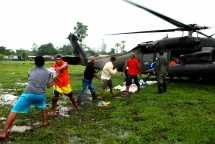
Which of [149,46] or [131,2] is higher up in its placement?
[131,2]

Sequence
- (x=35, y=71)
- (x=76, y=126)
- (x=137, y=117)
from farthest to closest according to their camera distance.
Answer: (x=137, y=117) < (x=76, y=126) < (x=35, y=71)

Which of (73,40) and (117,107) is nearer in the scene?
(117,107)

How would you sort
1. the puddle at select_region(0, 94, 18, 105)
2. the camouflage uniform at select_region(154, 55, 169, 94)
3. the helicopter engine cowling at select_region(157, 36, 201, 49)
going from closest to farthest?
the puddle at select_region(0, 94, 18, 105) → the camouflage uniform at select_region(154, 55, 169, 94) → the helicopter engine cowling at select_region(157, 36, 201, 49)

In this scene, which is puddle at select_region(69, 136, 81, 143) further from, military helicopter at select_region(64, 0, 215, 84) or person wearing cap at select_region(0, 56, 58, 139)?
military helicopter at select_region(64, 0, 215, 84)

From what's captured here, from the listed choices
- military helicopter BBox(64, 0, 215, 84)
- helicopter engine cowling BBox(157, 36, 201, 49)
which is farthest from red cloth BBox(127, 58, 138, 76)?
helicopter engine cowling BBox(157, 36, 201, 49)

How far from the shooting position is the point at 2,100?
7.50 meters

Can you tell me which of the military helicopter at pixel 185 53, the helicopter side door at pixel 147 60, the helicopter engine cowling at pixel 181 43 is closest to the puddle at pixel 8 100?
the military helicopter at pixel 185 53

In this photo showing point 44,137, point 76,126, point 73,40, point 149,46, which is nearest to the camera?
point 44,137

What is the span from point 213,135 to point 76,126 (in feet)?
9.34

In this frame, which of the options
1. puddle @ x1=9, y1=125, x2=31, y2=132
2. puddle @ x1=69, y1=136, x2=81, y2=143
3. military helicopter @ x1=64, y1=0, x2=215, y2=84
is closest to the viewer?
puddle @ x1=69, y1=136, x2=81, y2=143

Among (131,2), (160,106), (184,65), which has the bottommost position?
(160,106)

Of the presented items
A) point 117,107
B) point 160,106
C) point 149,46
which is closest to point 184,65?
point 149,46

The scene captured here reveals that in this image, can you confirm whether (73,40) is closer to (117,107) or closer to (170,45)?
(170,45)

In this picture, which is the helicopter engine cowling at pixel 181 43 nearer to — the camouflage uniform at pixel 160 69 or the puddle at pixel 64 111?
the camouflage uniform at pixel 160 69
